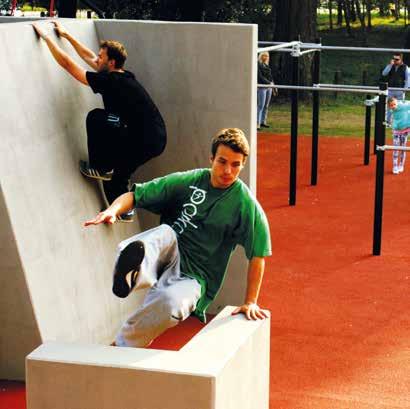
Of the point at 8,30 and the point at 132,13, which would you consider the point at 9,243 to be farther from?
the point at 132,13

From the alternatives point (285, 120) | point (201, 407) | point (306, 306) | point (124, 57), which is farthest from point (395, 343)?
point (285, 120)

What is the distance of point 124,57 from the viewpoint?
331 inches

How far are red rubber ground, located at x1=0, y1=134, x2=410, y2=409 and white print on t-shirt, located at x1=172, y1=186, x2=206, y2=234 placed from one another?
169cm

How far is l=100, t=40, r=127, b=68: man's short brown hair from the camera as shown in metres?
8.31

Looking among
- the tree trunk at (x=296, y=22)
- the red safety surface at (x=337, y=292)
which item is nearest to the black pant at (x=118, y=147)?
the red safety surface at (x=337, y=292)

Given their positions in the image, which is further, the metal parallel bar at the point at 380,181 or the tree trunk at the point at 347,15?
the tree trunk at the point at 347,15

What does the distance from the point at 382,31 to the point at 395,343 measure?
130 feet

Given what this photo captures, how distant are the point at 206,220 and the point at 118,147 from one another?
2.52 meters

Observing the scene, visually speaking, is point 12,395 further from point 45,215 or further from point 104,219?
point 104,219

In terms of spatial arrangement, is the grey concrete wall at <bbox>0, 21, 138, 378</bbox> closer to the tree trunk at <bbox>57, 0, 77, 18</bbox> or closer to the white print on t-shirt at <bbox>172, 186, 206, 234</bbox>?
the white print on t-shirt at <bbox>172, 186, 206, 234</bbox>

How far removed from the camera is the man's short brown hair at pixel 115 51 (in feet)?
27.3

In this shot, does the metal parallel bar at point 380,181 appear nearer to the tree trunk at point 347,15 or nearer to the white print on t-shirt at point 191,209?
the white print on t-shirt at point 191,209

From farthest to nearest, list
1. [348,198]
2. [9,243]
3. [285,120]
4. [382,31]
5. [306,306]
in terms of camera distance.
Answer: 1. [382,31]
2. [285,120]
3. [348,198]
4. [306,306]
5. [9,243]

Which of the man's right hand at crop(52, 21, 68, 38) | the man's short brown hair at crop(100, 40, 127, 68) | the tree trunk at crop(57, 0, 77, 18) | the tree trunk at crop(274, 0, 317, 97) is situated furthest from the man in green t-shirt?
the tree trunk at crop(274, 0, 317, 97)
